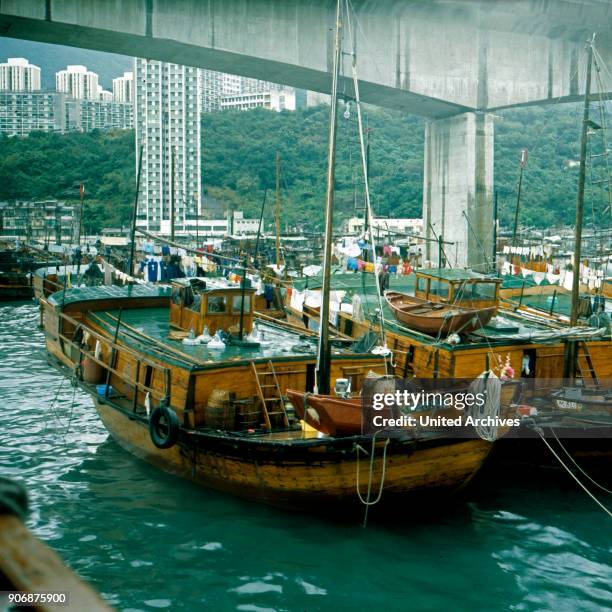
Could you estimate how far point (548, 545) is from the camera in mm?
10312

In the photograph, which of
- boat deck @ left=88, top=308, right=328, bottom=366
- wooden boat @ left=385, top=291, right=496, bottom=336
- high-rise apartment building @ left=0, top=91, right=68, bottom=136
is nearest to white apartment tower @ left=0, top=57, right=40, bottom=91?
high-rise apartment building @ left=0, top=91, right=68, bottom=136

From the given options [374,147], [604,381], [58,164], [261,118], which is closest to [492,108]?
[604,381]

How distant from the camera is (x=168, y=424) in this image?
436 inches

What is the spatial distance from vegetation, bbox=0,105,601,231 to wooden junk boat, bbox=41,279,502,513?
1929 inches

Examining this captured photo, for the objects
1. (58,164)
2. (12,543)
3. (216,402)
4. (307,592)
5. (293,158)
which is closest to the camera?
(12,543)

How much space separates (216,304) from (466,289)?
5.65 m

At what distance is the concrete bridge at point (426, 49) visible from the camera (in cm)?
2611

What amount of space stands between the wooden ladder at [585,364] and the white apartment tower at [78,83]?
172 meters

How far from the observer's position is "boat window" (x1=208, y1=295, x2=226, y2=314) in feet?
44.8

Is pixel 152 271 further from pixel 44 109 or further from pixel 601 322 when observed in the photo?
pixel 44 109

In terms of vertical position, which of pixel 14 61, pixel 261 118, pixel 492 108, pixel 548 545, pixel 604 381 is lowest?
pixel 548 545

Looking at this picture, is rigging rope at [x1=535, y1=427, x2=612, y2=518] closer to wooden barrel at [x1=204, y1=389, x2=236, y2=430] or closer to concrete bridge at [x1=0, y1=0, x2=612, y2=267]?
wooden barrel at [x1=204, y1=389, x2=236, y2=430]

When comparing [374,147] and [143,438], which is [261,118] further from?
[143,438]

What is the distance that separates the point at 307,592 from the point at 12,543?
7.71 meters
